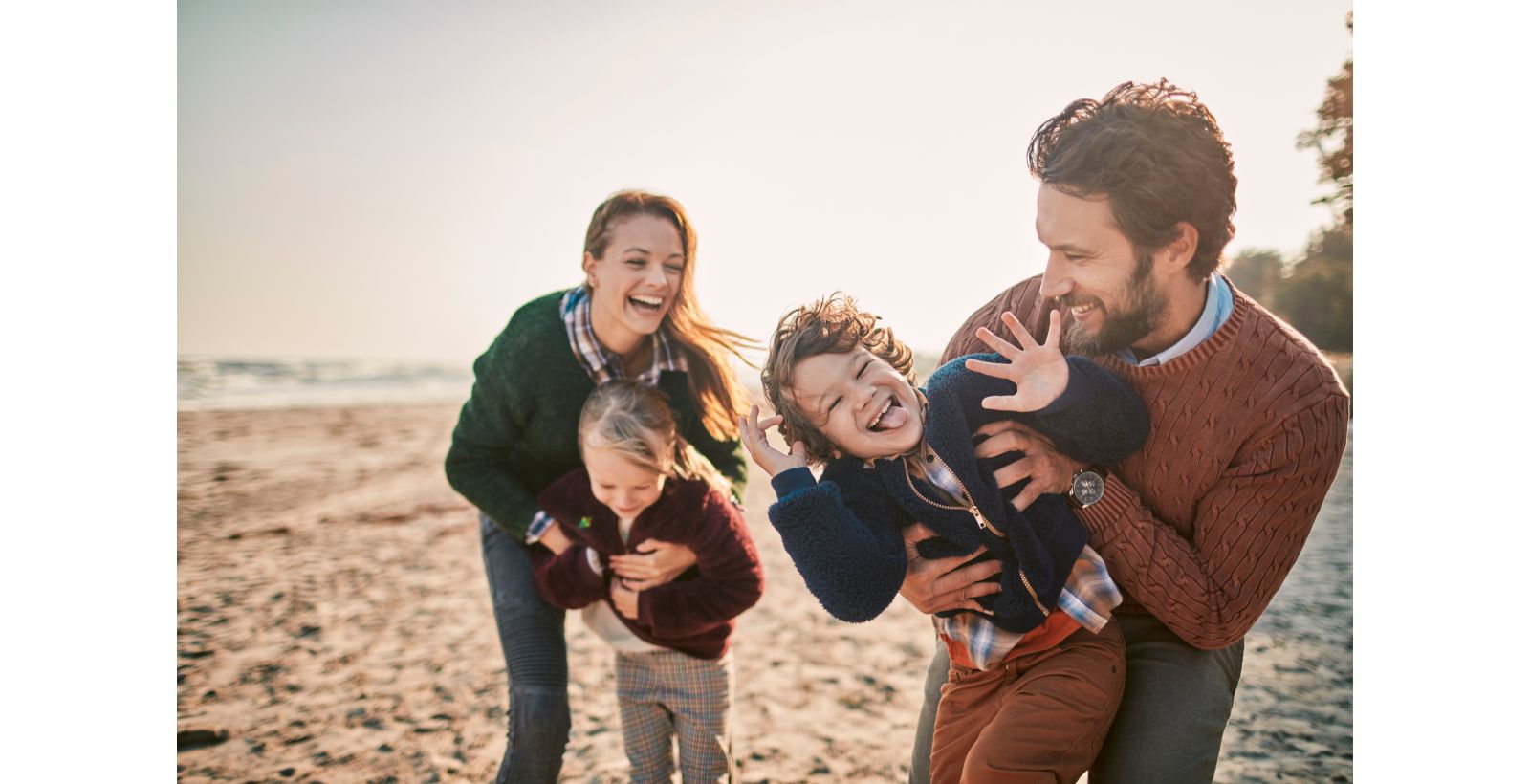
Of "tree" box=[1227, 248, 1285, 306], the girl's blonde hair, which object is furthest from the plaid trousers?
"tree" box=[1227, 248, 1285, 306]

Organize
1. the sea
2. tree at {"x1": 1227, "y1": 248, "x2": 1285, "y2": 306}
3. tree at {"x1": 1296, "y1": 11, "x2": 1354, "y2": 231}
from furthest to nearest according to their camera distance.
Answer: the sea
tree at {"x1": 1227, "y1": 248, "x2": 1285, "y2": 306}
tree at {"x1": 1296, "y1": 11, "x2": 1354, "y2": 231}

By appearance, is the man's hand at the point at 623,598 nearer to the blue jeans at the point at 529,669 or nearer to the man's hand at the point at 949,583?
the blue jeans at the point at 529,669

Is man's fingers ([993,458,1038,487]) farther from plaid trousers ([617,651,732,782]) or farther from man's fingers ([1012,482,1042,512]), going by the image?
plaid trousers ([617,651,732,782])

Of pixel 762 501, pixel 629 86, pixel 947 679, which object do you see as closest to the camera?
pixel 947 679

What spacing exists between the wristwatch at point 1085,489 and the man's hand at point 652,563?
95 cm

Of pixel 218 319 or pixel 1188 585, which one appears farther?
pixel 218 319

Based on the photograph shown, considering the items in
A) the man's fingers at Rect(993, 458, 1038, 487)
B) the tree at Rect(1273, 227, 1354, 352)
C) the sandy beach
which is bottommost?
the sandy beach

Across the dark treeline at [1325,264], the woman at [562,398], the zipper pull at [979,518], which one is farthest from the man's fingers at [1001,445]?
the dark treeline at [1325,264]

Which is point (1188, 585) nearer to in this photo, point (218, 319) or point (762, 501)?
point (218, 319)

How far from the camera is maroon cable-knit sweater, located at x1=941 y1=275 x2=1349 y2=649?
6.52 feet

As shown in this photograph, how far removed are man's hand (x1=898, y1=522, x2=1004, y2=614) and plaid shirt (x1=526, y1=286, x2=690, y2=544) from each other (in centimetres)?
89
